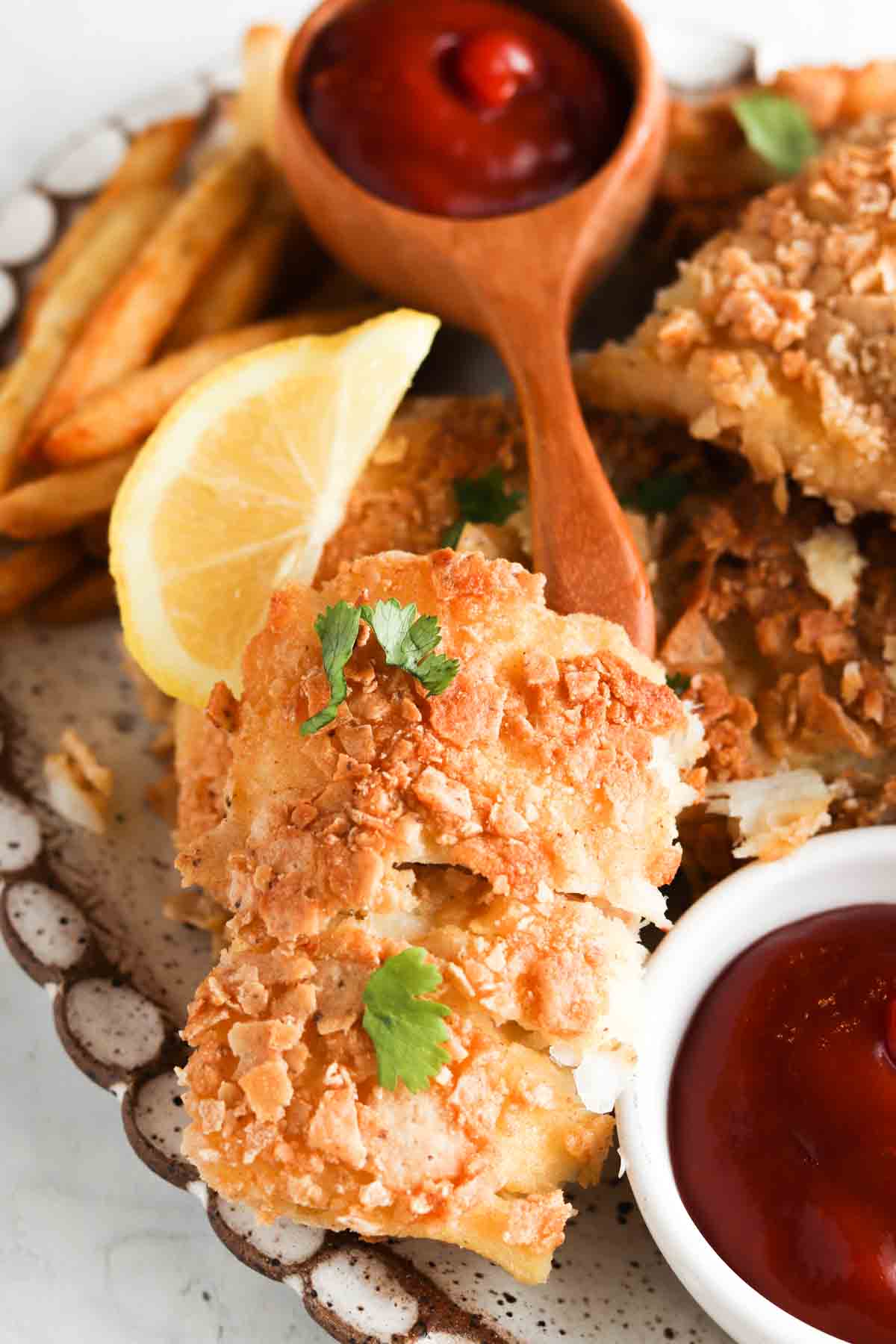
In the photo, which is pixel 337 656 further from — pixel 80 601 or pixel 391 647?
pixel 80 601

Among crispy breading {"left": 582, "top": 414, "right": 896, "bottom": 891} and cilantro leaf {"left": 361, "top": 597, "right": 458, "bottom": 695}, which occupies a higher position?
cilantro leaf {"left": 361, "top": 597, "right": 458, "bottom": 695}

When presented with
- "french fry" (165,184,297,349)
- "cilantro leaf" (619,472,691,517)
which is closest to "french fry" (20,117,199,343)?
"french fry" (165,184,297,349)

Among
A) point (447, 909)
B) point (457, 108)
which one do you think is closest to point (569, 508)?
point (447, 909)

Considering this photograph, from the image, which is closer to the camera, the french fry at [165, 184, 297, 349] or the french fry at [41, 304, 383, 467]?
the french fry at [41, 304, 383, 467]

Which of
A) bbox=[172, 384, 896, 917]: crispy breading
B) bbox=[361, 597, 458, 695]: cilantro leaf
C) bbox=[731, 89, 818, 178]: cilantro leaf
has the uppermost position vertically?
bbox=[361, 597, 458, 695]: cilantro leaf

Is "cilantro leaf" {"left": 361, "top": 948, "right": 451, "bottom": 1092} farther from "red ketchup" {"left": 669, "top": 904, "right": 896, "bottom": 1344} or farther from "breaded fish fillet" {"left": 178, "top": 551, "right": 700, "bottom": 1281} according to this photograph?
"red ketchup" {"left": 669, "top": 904, "right": 896, "bottom": 1344}

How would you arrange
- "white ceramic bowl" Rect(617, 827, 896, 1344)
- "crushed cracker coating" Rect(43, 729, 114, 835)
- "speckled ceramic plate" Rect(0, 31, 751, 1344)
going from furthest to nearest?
"crushed cracker coating" Rect(43, 729, 114, 835)
"speckled ceramic plate" Rect(0, 31, 751, 1344)
"white ceramic bowl" Rect(617, 827, 896, 1344)

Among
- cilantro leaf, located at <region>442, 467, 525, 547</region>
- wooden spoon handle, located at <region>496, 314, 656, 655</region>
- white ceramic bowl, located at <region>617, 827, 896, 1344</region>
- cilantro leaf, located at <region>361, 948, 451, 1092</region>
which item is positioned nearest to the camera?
cilantro leaf, located at <region>361, 948, 451, 1092</region>
